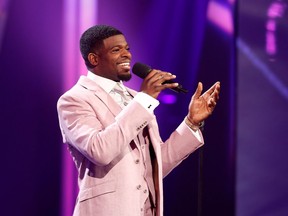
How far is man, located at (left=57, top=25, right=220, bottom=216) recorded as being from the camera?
159 centimetres

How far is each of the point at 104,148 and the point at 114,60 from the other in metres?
0.42

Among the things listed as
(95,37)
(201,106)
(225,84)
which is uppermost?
(95,37)

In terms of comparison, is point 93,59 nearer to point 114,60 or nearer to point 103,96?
point 114,60

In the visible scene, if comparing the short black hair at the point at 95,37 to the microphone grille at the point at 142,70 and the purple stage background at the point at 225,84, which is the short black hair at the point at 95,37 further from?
the purple stage background at the point at 225,84

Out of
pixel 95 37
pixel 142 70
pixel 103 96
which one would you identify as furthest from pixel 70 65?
pixel 142 70

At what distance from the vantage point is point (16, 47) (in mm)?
2504

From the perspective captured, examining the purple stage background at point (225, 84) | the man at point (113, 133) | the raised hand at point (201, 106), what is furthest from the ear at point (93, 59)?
the purple stage background at point (225, 84)

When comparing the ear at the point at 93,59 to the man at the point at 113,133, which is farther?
the ear at the point at 93,59

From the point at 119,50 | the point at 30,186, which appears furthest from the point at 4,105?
the point at 119,50

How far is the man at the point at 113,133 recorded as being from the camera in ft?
5.21

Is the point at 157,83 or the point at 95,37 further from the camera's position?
the point at 95,37

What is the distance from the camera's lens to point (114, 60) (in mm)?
1838

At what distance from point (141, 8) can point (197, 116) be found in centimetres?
114

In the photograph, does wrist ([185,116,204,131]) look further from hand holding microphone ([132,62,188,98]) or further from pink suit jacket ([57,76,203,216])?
hand holding microphone ([132,62,188,98])
